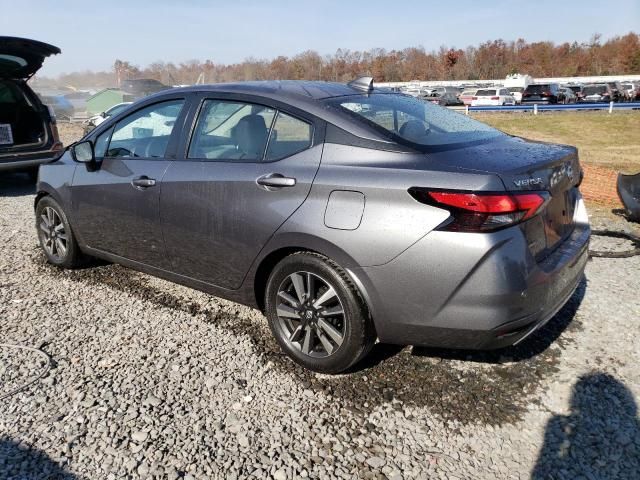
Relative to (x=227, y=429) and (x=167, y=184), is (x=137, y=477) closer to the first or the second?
(x=227, y=429)

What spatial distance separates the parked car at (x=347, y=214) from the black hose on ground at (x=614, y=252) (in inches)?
77.2

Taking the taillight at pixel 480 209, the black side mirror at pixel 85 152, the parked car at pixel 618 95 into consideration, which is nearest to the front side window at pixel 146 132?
the black side mirror at pixel 85 152

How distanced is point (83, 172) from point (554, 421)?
12.7 feet

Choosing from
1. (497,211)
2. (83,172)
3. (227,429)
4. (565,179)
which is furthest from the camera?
(83,172)

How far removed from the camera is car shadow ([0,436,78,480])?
7.48 ft

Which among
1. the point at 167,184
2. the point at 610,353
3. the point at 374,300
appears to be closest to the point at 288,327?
the point at 374,300

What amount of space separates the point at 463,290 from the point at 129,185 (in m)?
2.57

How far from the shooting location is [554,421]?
8.63 ft

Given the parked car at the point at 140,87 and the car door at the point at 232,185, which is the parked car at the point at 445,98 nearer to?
the parked car at the point at 140,87

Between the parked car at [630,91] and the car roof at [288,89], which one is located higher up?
the car roof at [288,89]

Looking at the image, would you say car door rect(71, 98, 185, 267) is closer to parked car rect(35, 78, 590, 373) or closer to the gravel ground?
parked car rect(35, 78, 590, 373)

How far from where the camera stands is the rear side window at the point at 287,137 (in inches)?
119

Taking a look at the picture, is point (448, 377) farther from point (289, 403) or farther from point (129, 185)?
point (129, 185)

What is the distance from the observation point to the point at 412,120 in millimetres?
3240
